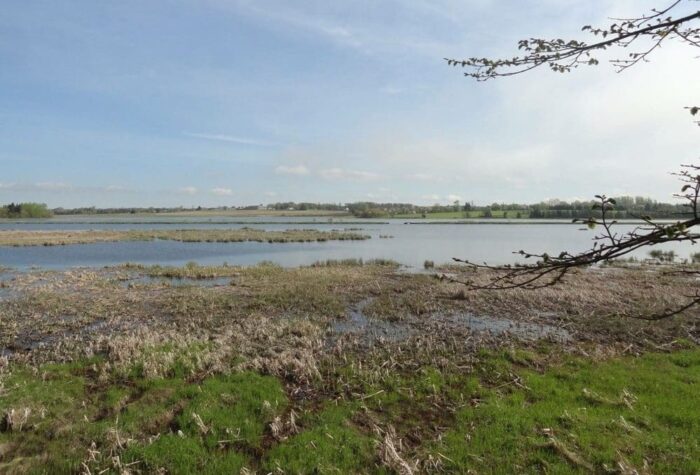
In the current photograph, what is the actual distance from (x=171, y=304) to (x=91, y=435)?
1285cm

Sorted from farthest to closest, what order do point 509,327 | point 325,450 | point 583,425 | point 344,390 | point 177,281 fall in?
point 177,281 < point 509,327 < point 344,390 < point 583,425 < point 325,450

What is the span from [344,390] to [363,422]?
1.51 meters

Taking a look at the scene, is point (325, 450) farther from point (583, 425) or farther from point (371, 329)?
point (371, 329)

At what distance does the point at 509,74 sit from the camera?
391 centimetres

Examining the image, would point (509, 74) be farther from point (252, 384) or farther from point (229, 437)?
point (252, 384)

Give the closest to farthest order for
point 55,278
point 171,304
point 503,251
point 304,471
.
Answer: point 304,471 < point 171,304 < point 55,278 < point 503,251

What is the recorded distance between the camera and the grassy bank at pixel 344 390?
6816 millimetres

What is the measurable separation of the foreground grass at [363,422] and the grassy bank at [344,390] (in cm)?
4

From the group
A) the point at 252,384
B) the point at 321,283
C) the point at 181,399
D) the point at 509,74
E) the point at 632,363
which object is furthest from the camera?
the point at 321,283

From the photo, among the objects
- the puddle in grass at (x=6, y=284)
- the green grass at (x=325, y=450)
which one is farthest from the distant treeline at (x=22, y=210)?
the green grass at (x=325, y=450)

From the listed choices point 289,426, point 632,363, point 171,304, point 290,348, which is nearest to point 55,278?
point 171,304

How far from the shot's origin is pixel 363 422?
8.08m

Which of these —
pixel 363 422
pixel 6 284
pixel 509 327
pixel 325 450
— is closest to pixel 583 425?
pixel 363 422

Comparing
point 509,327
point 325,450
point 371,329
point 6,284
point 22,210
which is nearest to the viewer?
point 325,450
